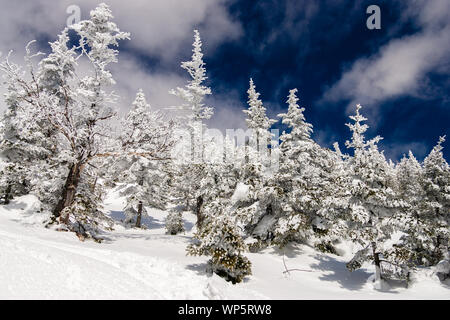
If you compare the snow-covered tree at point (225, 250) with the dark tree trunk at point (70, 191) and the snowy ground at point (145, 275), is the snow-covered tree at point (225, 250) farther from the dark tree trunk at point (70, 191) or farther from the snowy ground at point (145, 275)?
the dark tree trunk at point (70, 191)

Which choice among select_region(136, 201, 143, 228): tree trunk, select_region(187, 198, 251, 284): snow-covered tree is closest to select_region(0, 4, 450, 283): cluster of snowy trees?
select_region(187, 198, 251, 284): snow-covered tree

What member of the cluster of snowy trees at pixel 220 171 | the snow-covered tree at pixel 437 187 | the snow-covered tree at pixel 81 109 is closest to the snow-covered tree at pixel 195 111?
the cluster of snowy trees at pixel 220 171

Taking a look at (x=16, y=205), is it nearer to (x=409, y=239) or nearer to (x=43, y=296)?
(x=43, y=296)

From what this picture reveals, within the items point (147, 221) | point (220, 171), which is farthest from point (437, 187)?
point (147, 221)

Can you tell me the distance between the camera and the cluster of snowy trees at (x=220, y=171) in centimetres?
1235

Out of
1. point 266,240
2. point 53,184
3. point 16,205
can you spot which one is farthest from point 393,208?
point 16,205

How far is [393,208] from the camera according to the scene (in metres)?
12.7

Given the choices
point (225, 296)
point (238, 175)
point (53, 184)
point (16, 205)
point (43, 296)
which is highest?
point (238, 175)

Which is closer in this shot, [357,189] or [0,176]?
[357,189]

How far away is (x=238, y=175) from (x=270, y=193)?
5054 millimetres

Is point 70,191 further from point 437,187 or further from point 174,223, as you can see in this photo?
point 437,187

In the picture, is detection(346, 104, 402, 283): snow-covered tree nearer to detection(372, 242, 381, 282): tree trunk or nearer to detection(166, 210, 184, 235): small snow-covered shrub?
detection(372, 242, 381, 282): tree trunk

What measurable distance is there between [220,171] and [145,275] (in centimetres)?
1450

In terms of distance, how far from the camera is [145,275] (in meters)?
8.65
